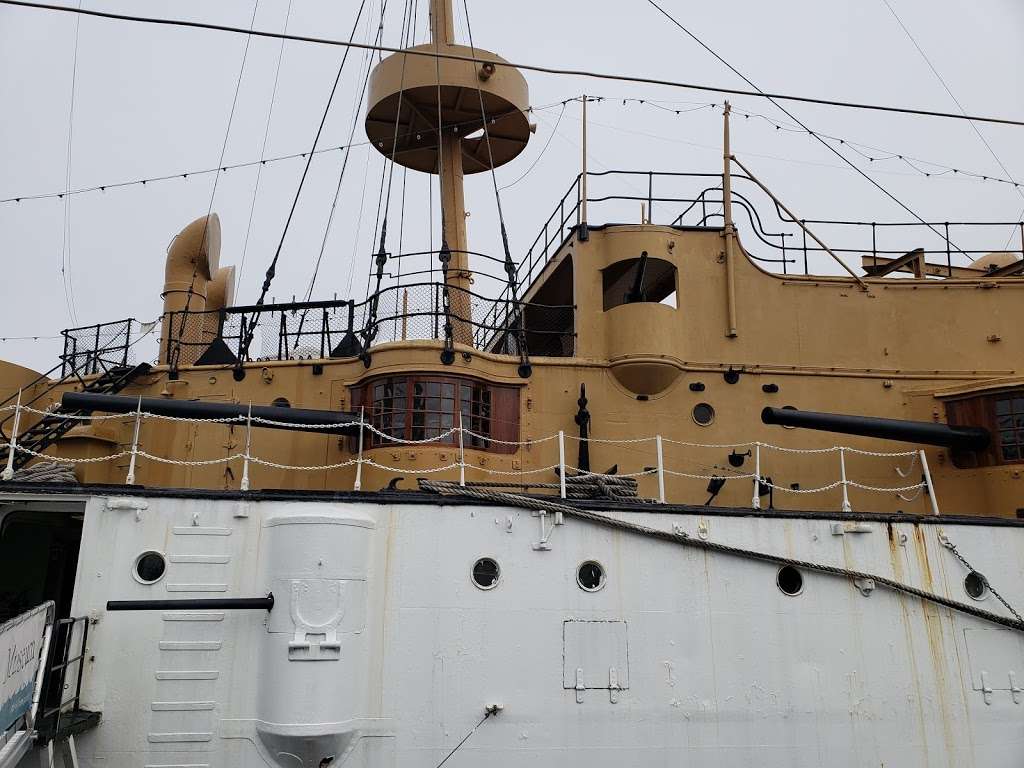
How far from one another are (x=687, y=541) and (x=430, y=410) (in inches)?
141

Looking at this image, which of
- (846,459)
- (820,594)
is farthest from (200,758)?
(846,459)

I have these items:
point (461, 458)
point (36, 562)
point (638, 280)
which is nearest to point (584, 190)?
point (638, 280)

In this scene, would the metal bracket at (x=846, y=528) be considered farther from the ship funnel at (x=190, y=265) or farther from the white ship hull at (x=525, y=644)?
the ship funnel at (x=190, y=265)

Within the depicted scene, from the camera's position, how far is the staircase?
37.4 ft

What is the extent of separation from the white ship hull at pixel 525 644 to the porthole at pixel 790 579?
0.36 feet

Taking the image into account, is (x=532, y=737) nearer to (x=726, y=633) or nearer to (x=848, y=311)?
(x=726, y=633)

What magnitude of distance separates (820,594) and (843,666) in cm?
79

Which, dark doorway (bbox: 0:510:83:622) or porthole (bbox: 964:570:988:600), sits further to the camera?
dark doorway (bbox: 0:510:83:622)

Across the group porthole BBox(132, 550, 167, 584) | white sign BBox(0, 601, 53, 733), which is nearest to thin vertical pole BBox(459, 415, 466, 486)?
porthole BBox(132, 550, 167, 584)

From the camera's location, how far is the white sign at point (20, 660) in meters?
6.39

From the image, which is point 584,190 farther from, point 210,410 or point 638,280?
point 210,410

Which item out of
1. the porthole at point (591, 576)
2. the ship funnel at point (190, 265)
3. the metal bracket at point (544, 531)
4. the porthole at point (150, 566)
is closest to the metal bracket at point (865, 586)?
the porthole at point (591, 576)

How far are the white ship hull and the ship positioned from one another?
30 millimetres

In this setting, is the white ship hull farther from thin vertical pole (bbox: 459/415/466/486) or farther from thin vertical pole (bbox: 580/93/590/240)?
thin vertical pole (bbox: 580/93/590/240)
